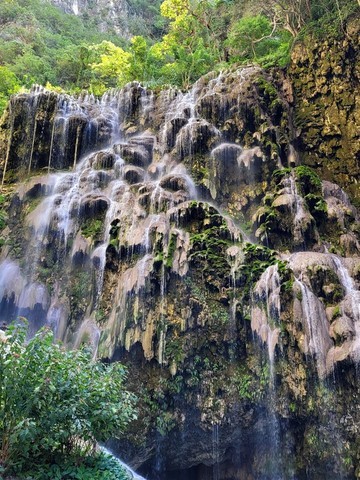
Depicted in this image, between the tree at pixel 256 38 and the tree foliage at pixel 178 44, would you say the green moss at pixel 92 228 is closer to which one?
the tree foliage at pixel 178 44

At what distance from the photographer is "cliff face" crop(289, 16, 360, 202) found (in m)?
16.0

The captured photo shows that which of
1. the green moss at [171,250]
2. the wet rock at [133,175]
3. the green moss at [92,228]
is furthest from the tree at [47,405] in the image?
the wet rock at [133,175]

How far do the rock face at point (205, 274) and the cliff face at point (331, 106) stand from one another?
85 cm

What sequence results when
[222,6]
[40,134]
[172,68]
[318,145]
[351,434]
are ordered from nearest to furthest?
[351,434] < [318,145] < [40,134] < [172,68] < [222,6]

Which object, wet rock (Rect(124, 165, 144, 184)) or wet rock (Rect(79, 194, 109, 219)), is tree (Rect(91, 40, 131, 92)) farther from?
wet rock (Rect(79, 194, 109, 219))

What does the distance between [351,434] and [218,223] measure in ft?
22.7

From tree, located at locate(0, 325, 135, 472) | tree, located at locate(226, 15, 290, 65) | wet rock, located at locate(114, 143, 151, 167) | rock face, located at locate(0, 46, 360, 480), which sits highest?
tree, located at locate(226, 15, 290, 65)

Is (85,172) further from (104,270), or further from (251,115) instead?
(251,115)

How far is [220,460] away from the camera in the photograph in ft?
38.1

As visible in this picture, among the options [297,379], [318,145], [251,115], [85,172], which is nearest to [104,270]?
[85,172]

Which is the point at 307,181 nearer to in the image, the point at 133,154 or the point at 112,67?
the point at 133,154

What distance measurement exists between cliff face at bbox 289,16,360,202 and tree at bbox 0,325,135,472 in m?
12.8

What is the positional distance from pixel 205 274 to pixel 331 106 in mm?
9806

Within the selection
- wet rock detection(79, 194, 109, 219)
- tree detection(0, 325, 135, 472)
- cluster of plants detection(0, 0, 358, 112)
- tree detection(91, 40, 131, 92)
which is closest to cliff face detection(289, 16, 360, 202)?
cluster of plants detection(0, 0, 358, 112)
